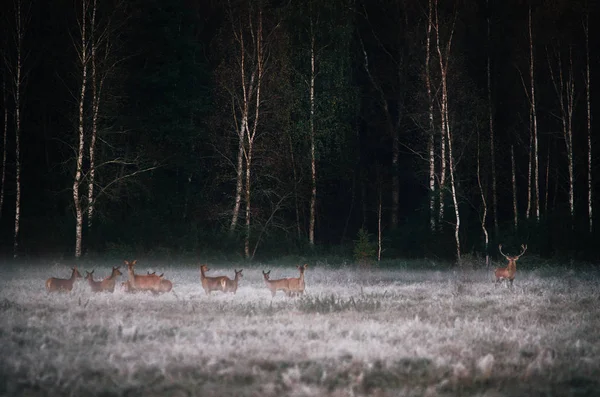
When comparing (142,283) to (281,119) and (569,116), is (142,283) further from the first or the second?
(569,116)

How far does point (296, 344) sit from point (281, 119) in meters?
23.0

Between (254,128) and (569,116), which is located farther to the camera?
(254,128)

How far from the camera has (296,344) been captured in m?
8.23

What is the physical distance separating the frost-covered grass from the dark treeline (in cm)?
1216

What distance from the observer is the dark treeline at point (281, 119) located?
2588cm

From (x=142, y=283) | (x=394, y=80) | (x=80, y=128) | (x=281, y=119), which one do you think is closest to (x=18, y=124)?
(x=80, y=128)

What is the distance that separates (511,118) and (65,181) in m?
22.3

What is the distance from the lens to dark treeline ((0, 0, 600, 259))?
25875 mm

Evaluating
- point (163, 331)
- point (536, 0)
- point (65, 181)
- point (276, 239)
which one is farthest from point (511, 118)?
point (163, 331)

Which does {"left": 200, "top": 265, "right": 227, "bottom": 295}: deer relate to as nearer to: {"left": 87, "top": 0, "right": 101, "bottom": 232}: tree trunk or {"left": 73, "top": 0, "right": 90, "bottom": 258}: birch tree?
{"left": 73, "top": 0, "right": 90, "bottom": 258}: birch tree

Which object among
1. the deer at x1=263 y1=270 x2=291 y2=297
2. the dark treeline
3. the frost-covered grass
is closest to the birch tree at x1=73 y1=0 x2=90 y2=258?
the dark treeline

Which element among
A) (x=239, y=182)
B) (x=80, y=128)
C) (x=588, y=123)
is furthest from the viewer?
(x=239, y=182)

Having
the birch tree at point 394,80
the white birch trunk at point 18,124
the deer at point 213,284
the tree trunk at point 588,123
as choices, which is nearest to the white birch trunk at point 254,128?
the birch tree at point 394,80

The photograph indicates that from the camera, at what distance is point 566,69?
30.4 metres
